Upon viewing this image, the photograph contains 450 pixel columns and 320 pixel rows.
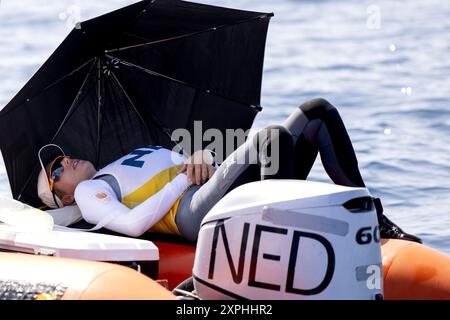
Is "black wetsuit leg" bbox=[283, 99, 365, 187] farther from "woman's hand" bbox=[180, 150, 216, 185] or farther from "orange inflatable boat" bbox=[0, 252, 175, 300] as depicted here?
"orange inflatable boat" bbox=[0, 252, 175, 300]

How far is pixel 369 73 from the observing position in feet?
32.2

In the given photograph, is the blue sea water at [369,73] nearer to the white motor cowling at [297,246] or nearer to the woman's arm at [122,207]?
the woman's arm at [122,207]

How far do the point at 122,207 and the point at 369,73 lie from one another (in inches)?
230

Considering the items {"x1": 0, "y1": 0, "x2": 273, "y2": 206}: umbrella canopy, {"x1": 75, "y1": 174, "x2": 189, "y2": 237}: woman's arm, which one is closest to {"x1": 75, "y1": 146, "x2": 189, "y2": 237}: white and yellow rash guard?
{"x1": 75, "y1": 174, "x2": 189, "y2": 237}: woman's arm

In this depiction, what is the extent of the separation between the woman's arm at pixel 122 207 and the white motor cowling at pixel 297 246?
0.99m

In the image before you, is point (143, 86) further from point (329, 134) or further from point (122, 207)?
point (329, 134)

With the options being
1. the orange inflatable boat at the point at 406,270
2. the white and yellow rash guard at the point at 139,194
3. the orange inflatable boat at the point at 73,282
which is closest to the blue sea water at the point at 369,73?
the orange inflatable boat at the point at 406,270

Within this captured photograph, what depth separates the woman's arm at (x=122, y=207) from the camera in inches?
167

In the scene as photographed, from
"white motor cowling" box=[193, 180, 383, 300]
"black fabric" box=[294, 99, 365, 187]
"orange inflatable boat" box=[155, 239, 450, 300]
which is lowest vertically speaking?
"orange inflatable boat" box=[155, 239, 450, 300]

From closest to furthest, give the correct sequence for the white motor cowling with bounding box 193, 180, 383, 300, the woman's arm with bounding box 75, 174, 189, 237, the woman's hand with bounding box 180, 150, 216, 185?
the white motor cowling with bounding box 193, 180, 383, 300 → the woman's arm with bounding box 75, 174, 189, 237 → the woman's hand with bounding box 180, 150, 216, 185

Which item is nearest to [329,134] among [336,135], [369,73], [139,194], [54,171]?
[336,135]

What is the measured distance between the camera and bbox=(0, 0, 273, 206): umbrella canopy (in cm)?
459

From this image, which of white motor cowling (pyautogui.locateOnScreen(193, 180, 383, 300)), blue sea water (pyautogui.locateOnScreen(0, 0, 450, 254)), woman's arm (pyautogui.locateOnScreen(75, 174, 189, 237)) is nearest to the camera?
white motor cowling (pyautogui.locateOnScreen(193, 180, 383, 300))
